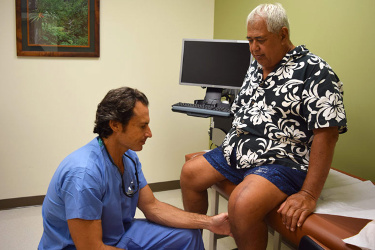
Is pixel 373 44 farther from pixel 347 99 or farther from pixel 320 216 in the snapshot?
pixel 320 216

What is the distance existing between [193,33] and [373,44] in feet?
5.25

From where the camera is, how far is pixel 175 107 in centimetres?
239

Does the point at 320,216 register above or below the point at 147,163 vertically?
above

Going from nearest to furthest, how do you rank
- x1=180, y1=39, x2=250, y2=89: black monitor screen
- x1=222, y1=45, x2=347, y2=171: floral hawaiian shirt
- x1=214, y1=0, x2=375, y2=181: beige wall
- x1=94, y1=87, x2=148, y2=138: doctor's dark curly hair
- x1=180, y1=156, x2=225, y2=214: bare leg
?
1. x1=94, y1=87, x2=148, y2=138: doctor's dark curly hair
2. x1=222, y1=45, x2=347, y2=171: floral hawaiian shirt
3. x1=180, y1=156, x2=225, y2=214: bare leg
4. x1=214, y1=0, x2=375, y2=181: beige wall
5. x1=180, y1=39, x2=250, y2=89: black monitor screen

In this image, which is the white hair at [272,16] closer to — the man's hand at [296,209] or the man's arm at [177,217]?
the man's hand at [296,209]

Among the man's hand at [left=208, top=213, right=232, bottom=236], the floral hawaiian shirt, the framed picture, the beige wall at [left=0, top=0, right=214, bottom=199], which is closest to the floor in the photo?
the beige wall at [left=0, top=0, right=214, bottom=199]

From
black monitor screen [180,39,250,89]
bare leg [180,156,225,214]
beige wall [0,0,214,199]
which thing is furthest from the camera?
beige wall [0,0,214,199]

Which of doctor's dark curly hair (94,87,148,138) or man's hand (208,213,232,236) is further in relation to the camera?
man's hand (208,213,232,236)

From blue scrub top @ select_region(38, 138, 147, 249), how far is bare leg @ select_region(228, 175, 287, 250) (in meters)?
0.44

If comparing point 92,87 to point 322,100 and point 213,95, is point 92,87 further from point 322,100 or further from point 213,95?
point 322,100

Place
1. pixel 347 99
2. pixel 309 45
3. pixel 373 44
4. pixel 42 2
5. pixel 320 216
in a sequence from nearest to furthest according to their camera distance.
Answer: pixel 320 216 → pixel 373 44 → pixel 347 99 → pixel 309 45 → pixel 42 2

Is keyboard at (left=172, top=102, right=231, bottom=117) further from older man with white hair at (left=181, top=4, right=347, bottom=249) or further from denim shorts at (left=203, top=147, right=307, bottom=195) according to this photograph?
denim shorts at (left=203, top=147, right=307, bottom=195)

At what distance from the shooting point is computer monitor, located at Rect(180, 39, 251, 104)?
247cm

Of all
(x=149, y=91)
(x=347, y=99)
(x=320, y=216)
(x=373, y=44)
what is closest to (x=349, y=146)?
(x=347, y=99)
